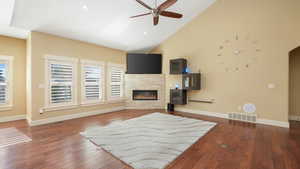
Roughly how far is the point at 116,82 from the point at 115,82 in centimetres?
5

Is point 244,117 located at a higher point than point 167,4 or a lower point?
lower

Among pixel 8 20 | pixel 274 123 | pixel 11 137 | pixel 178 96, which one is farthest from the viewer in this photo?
pixel 178 96

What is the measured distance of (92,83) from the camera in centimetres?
511

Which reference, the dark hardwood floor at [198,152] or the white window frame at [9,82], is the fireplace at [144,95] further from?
the white window frame at [9,82]

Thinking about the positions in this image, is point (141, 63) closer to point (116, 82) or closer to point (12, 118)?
point (116, 82)

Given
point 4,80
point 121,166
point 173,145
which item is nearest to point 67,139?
point 121,166

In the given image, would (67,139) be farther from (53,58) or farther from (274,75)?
(274,75)

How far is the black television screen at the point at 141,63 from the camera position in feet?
20.0

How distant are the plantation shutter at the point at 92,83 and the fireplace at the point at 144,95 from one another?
63.3 inches

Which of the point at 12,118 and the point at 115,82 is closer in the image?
the point at 12,118

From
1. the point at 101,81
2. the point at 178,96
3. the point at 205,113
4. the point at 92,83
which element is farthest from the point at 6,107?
the point at 205,113

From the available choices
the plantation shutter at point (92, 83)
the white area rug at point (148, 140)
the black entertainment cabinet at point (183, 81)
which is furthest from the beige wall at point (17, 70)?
the black entertainment cabinet at point (183, 81)

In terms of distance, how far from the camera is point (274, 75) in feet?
12.3

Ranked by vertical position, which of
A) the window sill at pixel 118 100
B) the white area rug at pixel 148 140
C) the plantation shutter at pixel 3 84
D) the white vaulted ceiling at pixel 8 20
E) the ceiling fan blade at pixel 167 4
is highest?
the ceiling fan blade at pixel 167 4
